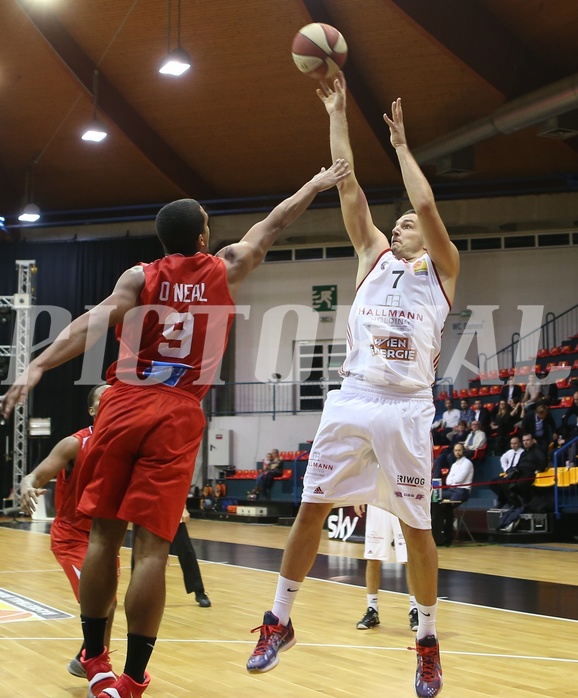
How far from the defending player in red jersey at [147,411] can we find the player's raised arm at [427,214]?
3.40 feet

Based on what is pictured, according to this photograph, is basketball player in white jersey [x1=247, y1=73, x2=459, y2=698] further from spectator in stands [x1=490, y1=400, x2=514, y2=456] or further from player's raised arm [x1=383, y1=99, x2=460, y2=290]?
spectator in stands [x1=490, y1=400, x2=514, y2=456]

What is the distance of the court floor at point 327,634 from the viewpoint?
15.6 feet

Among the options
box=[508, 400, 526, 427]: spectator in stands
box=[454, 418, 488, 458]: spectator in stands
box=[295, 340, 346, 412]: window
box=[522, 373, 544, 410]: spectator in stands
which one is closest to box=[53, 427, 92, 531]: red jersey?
box=[454, 418, 488, 458]: spectator in stands

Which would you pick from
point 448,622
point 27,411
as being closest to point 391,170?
point 27,411

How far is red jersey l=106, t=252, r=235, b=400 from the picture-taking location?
3809mm

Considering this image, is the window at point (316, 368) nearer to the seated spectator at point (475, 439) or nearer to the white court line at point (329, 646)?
the seated spectator at point (475, 439)

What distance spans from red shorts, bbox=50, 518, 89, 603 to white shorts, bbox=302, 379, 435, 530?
177cm

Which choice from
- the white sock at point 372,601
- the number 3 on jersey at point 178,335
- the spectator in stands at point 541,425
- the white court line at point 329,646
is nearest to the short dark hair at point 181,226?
the number 3 on jersey at point 178,335

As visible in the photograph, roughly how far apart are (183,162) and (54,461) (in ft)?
61.7

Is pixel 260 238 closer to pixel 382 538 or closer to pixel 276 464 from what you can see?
pixel 382 538

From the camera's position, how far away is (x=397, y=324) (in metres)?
4.63

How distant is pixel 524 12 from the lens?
16719 millimetres

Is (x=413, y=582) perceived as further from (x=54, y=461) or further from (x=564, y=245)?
(x=564, y=245)

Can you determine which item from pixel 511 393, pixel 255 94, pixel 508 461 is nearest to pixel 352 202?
pixel 508 461
